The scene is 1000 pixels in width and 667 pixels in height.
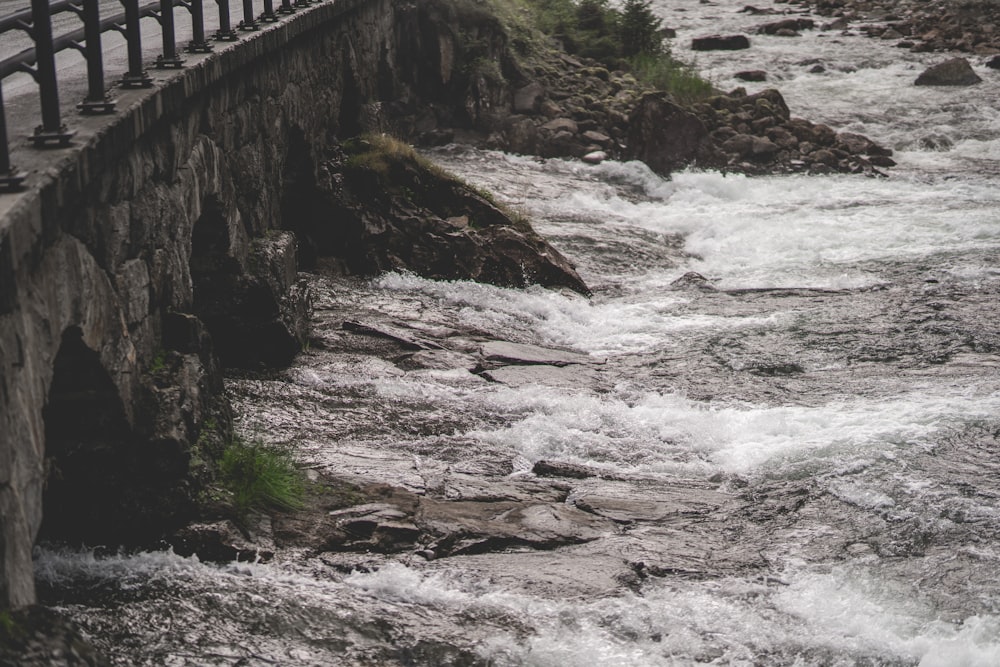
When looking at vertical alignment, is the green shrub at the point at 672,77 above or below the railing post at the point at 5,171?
below

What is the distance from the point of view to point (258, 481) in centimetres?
764

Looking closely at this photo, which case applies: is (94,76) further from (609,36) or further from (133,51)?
(609,36)

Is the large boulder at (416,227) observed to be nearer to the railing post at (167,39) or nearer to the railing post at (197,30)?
the railing post at (197,30)

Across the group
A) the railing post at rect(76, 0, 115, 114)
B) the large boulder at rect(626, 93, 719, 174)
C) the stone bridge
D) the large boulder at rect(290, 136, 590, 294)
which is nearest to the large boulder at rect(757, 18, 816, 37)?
the large boulder at rect(626, 93, 719, 174)

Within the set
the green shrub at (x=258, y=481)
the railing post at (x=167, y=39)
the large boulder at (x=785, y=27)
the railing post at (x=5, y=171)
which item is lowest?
the green shrub at (x=258, y=481)

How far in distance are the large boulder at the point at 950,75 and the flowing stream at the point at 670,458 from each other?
808cm

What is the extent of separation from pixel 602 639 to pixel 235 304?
4914mm

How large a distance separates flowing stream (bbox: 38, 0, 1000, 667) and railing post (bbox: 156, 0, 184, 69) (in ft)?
8.01

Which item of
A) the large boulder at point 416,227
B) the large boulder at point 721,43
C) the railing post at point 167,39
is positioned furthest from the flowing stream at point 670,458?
the large boulder at point 721,43

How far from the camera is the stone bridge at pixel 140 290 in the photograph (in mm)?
5133

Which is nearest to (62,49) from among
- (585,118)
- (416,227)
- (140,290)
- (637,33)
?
(140,290)

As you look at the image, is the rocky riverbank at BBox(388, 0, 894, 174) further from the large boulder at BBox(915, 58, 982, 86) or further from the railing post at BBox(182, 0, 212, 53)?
the railing post at BBox(182, 0, 212, 53)

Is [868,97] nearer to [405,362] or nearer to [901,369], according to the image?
[901,369]

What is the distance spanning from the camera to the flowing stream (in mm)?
6477
